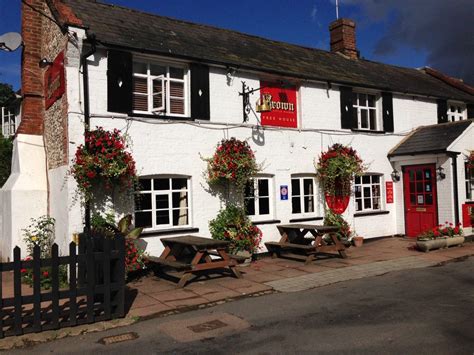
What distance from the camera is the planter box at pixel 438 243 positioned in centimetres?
1207

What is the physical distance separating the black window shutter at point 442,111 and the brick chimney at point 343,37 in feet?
12.2

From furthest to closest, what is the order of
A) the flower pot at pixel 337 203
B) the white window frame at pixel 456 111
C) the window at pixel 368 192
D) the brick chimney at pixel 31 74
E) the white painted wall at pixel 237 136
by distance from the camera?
1. the white window frame at pixel 456 111
2. the window at pixel 368 192
3. the flower pot at pixel 337 203
4. the brick chimney at pixel 31 74
5. the white painted wall at pixel 237 136

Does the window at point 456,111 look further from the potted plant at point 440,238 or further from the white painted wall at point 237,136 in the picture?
the potted plant at point 440,238

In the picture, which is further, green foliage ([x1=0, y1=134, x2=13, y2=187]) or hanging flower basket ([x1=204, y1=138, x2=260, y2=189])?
green foliage ([x1=0, y1=134, x2=13, y2=187])

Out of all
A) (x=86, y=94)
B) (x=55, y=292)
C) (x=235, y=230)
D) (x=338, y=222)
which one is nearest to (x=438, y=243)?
(x=338, y=222)

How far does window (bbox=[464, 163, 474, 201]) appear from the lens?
1398 centimetres

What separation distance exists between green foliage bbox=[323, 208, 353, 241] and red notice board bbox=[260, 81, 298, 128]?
280 centimetres

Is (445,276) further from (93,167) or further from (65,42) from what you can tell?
(65,42)

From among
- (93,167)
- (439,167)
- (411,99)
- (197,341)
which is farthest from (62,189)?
(411,99)

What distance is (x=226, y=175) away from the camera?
423 inches

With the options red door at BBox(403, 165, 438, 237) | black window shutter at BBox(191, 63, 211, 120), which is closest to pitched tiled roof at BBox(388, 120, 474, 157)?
red door at BBox(403, 165, 438, 237)

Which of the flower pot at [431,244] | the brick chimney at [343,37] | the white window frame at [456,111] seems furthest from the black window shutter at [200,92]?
the white window frame at [456,111]

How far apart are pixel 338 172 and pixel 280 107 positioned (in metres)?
2.53

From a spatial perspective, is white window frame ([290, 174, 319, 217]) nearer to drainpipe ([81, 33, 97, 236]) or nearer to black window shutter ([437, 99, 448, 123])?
drainpipe ([81, 33, 97, 236])
